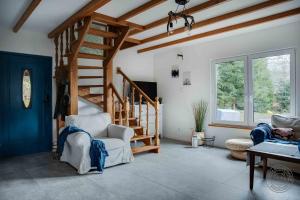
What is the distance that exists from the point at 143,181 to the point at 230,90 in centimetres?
306

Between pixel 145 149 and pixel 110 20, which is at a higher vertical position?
pixel 110 20

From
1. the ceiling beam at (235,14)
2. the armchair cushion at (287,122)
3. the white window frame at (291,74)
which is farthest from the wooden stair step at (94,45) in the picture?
the armchair cushion at (287,122)

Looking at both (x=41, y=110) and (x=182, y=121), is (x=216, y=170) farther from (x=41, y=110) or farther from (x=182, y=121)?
(x=41, y=110)

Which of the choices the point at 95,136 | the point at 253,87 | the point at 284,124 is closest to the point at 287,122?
the point at 284,124

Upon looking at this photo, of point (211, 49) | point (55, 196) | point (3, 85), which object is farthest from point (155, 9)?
point (3, 85)

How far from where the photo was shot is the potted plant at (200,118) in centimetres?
511

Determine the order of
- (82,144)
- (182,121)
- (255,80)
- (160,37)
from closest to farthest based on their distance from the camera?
1. (82,144)
2. (255,80)
3. (160,37)
4. (182,121)

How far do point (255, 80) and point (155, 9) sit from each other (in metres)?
2.63

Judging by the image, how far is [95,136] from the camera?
3.97 metres

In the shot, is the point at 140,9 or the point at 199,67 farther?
the point at 199,67

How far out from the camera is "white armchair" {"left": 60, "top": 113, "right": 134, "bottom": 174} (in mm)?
3279

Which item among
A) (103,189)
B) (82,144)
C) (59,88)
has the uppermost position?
(59,88)

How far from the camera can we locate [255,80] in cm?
450

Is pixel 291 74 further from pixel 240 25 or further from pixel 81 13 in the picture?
pixel 81 13
